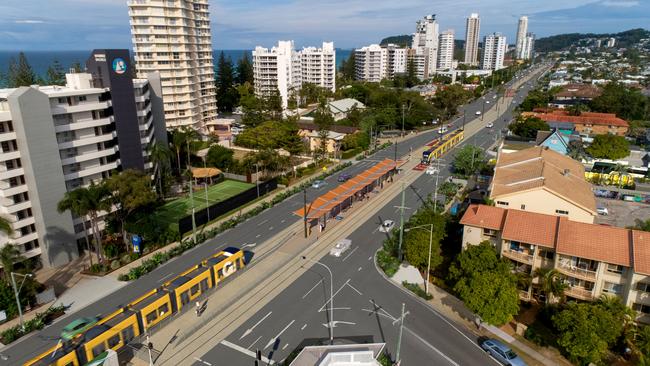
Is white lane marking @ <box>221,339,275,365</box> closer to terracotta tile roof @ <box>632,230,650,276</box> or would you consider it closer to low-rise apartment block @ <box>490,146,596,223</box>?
terracotta tile roof @ <box>632,230,650,276</box>

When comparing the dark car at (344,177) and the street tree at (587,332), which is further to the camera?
the dark car at (344,177)

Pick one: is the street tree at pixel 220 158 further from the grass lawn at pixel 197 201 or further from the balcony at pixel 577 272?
the balcony at pixel 577 272

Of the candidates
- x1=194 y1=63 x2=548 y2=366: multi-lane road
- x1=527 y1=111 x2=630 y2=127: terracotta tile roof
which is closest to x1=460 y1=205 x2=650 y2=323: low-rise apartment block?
x1=194 y1=63 x2=548 y2=366: multi-lane road

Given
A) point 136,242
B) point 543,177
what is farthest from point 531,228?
point 136,242

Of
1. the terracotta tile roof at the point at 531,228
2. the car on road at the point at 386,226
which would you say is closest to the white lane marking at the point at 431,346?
the terracotta tile roof at the point at 531,228

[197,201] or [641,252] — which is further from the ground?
[641,252]

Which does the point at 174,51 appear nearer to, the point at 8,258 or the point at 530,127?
the point at 8,258
